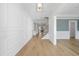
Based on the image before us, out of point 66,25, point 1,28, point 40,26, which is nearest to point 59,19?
point 66,25

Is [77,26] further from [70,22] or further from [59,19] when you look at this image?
[59,19]

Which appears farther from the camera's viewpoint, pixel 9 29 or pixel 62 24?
pixel 62 24

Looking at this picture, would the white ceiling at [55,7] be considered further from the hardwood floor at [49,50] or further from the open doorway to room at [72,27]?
the open doorway to room at [72,27]

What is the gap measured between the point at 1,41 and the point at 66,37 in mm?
7972

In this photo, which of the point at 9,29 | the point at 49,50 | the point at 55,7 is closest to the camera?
the point at 9,29

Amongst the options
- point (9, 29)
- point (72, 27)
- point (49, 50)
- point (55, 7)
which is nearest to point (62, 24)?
point (72, 27)

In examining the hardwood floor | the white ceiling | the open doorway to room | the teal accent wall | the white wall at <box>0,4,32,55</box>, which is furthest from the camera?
the open doorway to room

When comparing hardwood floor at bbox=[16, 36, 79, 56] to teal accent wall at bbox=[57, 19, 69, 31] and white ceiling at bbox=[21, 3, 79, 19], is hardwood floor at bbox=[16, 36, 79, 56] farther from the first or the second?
teal accent wall at bbox=[57, 19, 69, 31]

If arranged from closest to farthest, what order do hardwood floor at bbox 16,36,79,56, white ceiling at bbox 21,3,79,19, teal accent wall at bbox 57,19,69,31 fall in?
hardwood floor at bbox 16,36,79,56 → white ceiling at bbox 21,3,79,19 → teal accent wall at bbox 57,19,69,31

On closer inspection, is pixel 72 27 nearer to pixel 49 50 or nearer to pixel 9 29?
pixel 49 50

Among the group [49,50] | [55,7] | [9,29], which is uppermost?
[55,7]

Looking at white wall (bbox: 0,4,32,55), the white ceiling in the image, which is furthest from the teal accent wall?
white wall (bbox: 0,4,32,55)

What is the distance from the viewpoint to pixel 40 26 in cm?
1934

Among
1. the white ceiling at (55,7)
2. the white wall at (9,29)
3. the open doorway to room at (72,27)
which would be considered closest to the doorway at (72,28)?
the open doorway to room at (72,27)
